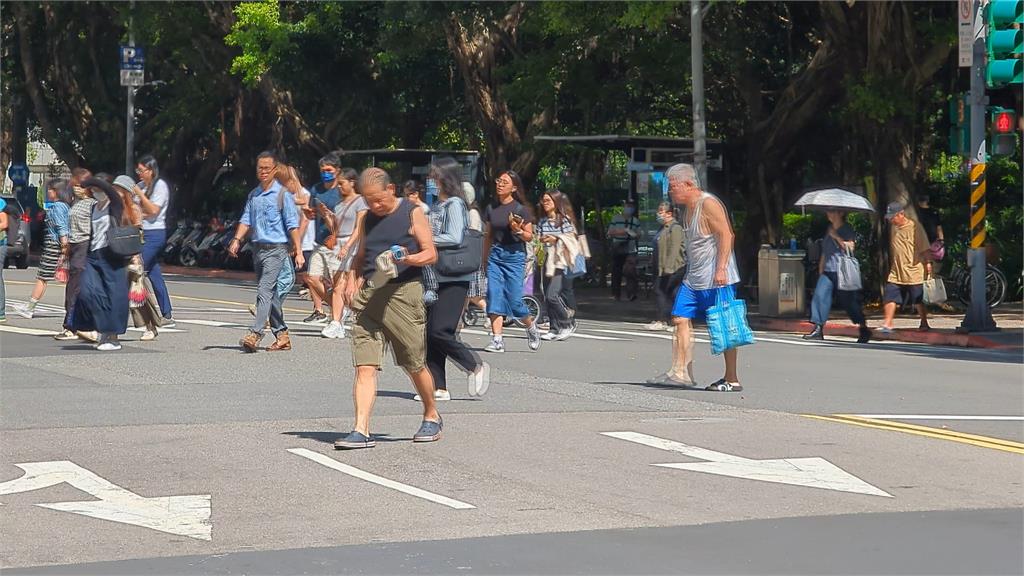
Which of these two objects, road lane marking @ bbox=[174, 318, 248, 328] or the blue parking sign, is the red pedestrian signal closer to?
road lane marking @ bbox=[174, 318, 248, 328]

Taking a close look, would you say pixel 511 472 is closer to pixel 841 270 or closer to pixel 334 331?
pixel 334 331

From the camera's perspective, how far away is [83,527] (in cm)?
765

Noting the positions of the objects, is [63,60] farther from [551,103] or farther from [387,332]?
[387,332]

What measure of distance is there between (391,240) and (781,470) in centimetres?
269

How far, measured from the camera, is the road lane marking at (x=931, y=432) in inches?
404

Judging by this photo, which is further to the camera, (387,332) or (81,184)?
(81,184)

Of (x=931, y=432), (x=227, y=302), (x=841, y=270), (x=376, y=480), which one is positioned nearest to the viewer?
(x=376, y=480)

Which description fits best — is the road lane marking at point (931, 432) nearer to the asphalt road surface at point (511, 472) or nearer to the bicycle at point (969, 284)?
the asphalt road surface at point (511, 472)

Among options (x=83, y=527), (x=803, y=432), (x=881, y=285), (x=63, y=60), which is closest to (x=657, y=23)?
(x=881, y=285)

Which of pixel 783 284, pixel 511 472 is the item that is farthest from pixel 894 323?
pixel 511 472

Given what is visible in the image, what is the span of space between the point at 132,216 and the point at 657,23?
11.7 meters

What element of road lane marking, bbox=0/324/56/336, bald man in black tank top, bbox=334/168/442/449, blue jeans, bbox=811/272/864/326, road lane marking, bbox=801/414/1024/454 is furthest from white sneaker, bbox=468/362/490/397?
blue jeans, bbox=811/272/864/326

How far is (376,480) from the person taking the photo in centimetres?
885

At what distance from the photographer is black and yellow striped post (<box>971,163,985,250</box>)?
20.7 meters
